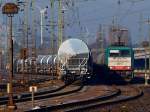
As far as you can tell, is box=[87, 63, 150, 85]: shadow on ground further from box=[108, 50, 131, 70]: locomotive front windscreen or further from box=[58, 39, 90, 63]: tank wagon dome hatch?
box=[58, 39, 90, 63]: tank wagon dome hatch

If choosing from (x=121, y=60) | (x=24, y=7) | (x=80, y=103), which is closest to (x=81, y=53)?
(x=121, y=60)

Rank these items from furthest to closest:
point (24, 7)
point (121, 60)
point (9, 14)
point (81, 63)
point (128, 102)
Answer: point (24, 7) → point (121, 60) → point (81, 63) → point (128, 102) → point (9, 14)

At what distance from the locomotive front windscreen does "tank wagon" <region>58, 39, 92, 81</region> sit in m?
3.63

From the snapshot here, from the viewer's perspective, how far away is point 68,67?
42.9m

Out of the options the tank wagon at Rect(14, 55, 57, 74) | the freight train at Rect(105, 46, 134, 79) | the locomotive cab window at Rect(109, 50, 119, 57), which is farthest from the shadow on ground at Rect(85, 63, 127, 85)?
the tank wagon at Rect(14, 55, 57, 74)

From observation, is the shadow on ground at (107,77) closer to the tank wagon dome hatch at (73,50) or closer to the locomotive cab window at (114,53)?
the locomotive cab window at (114,53)

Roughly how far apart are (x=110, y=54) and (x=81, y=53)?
4.86m

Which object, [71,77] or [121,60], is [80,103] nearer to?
[71,77]

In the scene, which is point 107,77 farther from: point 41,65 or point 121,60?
point 41,65

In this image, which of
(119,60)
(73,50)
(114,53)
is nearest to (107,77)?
(114,53)

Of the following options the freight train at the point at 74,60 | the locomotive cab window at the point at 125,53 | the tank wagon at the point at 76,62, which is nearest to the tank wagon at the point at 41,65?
the locomotive cab window at the point at 125,53

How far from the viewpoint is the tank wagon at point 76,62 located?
4222 centimetres

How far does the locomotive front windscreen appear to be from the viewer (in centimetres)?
4619

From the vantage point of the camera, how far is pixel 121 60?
46.3 meters
